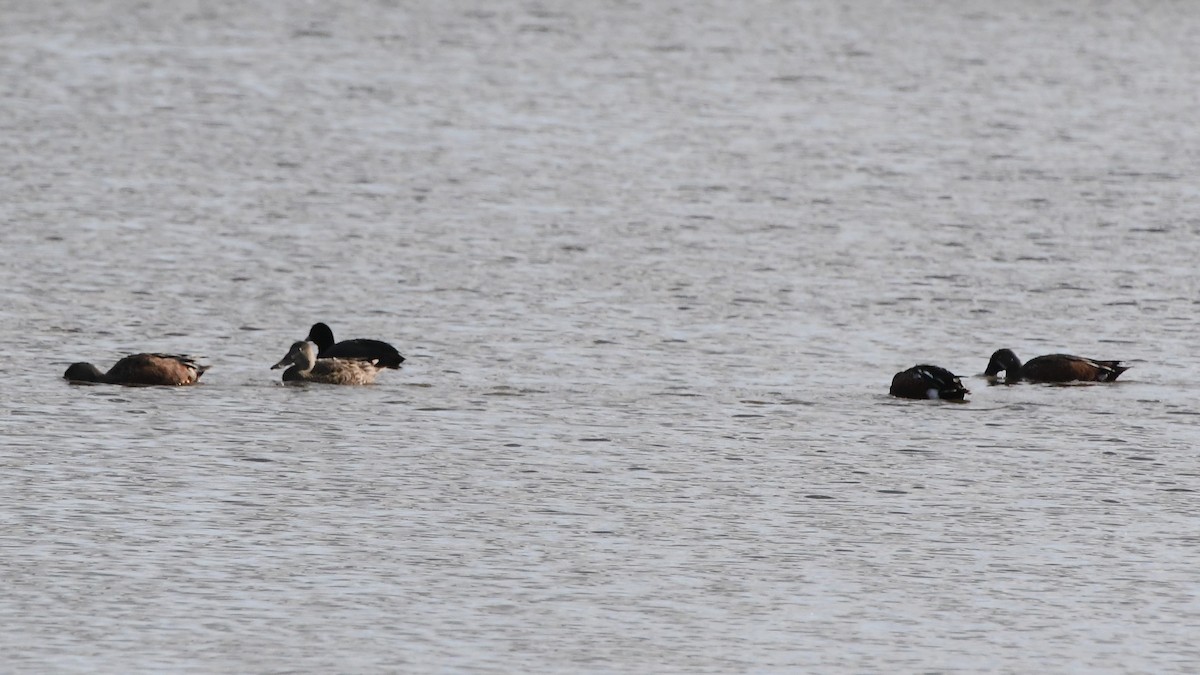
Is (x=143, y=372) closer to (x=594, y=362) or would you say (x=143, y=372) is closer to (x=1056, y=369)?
(x=594, y=362)

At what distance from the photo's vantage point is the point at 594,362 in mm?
19922

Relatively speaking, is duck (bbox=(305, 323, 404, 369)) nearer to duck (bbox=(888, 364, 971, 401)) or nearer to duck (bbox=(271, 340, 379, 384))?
duck (bbox=(271, 340, 379, 384))

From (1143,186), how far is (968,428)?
14635 mm

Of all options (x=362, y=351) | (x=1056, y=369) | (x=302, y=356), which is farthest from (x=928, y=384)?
(x=302, y=356)

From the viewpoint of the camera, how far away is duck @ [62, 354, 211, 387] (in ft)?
60.0

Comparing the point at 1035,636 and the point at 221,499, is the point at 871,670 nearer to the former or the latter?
the point at 1035,636

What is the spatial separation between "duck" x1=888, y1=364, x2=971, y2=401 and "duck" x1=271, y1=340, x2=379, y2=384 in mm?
4221

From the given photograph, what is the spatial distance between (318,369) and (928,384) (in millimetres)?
4797

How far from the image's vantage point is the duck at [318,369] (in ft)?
62.3

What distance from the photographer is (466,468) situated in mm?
15680

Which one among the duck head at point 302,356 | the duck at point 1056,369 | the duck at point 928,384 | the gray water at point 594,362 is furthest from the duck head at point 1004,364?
the duck head at point 302,356

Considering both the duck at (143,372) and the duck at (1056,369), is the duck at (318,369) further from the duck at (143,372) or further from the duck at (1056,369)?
the duck at (1056,369)

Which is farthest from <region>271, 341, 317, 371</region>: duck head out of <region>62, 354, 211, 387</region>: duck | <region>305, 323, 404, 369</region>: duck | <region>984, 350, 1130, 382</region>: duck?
<region>984, 350, 1130, 382</region>: duck

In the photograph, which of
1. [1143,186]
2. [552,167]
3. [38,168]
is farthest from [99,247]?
[1143,186]
